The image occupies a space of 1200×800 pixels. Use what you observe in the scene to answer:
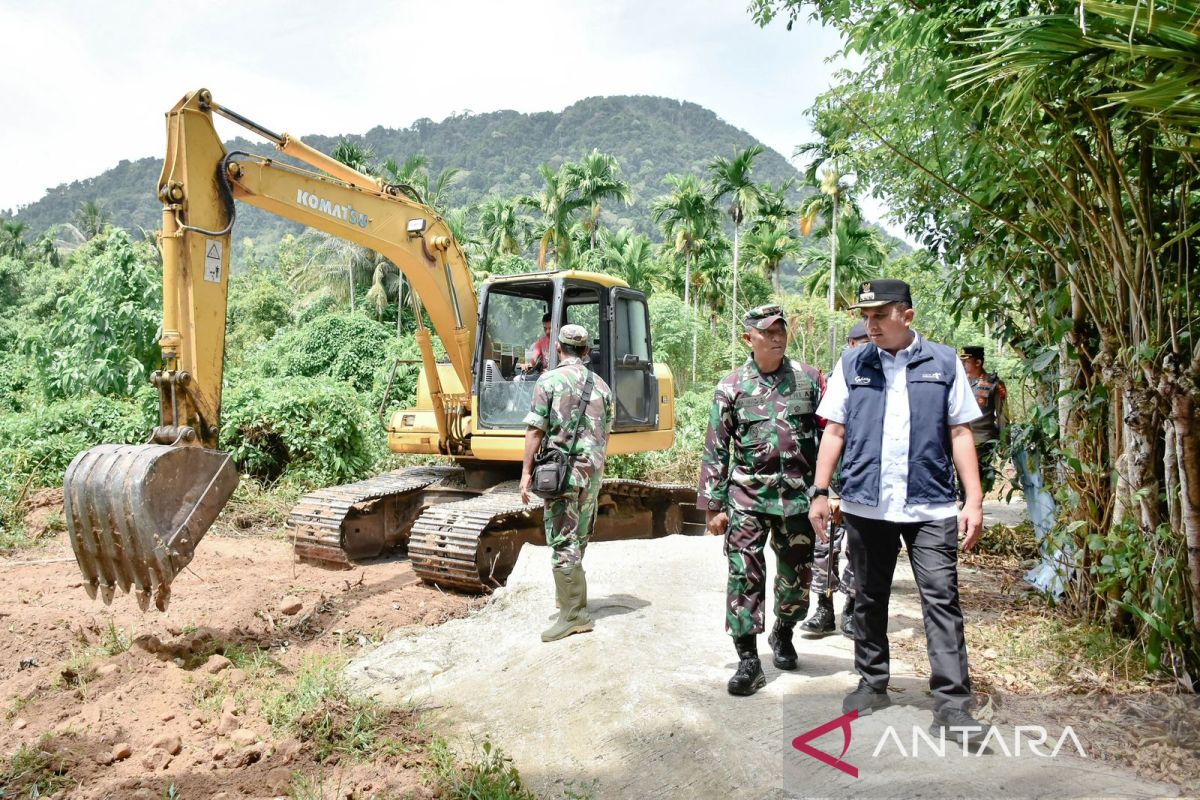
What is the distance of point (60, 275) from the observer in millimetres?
32750

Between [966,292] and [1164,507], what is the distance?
203cm

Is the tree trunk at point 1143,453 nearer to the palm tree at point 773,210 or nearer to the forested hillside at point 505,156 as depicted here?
the palm tree at point 773,210

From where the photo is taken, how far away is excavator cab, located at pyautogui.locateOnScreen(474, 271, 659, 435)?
745 centimetres

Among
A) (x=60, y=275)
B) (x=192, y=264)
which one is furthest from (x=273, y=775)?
(x=60, y=275)

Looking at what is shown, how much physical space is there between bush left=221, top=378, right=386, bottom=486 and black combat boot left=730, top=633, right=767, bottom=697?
8028 mm

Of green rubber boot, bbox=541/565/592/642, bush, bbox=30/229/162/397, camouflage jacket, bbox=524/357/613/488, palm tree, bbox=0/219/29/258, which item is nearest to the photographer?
green rubber boot, bbox=541/565/592/642

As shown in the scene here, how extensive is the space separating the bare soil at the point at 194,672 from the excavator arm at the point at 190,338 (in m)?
0.50

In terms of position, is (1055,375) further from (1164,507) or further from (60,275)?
(60,275)

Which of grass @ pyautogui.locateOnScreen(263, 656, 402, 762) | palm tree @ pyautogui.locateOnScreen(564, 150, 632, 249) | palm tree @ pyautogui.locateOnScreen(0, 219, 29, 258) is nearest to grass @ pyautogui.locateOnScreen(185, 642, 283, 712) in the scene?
grass @ pyautogui.locateOnScreen(263, 656, 402, 762)

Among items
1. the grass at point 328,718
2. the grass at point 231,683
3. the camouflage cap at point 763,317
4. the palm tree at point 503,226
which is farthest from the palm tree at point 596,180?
the grass at point 328,718

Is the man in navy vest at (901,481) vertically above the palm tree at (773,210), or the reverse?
the palm tree at (773,210)

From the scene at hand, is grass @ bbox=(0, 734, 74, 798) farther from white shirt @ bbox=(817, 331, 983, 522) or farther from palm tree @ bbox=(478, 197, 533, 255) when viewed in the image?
palm tree @ bbox=(478, 197, 533, 255)

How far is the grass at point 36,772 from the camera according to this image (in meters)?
3.56

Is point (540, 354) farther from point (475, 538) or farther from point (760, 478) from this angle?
point (760, 478)
